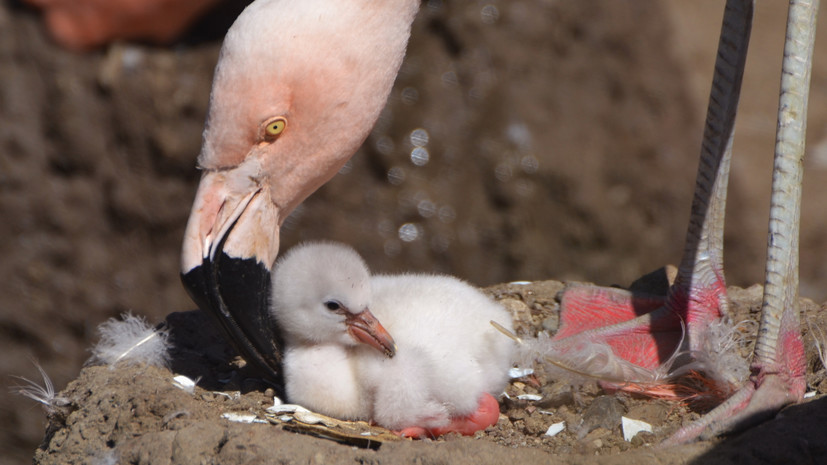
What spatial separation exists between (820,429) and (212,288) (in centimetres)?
116

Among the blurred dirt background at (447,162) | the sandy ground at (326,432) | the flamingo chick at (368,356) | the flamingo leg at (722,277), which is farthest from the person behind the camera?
the blurred dirt background at (447,162)

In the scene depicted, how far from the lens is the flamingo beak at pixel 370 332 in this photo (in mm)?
1906

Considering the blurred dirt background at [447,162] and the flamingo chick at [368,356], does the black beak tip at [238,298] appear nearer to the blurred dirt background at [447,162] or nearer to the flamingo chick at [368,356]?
the flamingo chick at [368,356]

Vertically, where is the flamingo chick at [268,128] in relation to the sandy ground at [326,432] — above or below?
above

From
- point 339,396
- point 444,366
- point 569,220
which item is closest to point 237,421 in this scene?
point 339,396

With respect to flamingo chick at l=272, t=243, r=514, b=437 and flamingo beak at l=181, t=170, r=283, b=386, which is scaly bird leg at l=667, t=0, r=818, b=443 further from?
flamingo beak at l=181, t=170, r=283, b=386

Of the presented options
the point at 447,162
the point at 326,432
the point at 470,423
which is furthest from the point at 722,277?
the point at 447,162

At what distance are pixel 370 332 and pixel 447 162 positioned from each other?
2388 mm

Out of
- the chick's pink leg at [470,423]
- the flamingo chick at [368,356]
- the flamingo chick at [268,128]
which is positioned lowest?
the chick's pink leg at [470,423]

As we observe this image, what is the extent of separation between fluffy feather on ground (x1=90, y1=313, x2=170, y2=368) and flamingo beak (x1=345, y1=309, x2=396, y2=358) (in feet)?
1.65

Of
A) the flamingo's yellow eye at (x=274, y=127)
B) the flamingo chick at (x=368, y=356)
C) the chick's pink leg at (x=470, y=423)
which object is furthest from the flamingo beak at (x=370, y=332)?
the flamingo's yellow eye at (x=274, y=127)

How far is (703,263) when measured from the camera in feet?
7.23

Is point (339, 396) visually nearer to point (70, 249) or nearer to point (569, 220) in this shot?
point (569, 220)

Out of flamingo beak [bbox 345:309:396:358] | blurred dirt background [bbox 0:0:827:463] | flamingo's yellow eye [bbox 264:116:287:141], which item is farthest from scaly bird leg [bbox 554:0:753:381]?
blurred dirt background [bbox 0:0:827:463]
